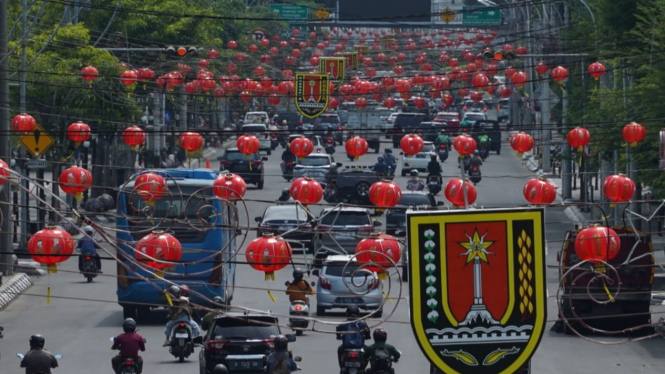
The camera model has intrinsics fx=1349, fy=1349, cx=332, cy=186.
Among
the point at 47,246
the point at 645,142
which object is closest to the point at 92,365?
the point at 47,246

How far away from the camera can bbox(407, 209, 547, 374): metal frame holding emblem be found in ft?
36.5

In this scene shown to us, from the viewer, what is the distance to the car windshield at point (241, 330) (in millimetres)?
20234

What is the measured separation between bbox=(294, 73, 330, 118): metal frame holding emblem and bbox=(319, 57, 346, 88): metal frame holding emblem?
15.6 feet

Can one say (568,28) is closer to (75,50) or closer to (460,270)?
(75,50)

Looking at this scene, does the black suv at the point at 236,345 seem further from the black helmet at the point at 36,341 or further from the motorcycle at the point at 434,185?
the motorcycle at the point at 434,185

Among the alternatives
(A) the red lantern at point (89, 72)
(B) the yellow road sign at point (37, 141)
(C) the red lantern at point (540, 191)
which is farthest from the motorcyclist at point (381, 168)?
(C) the red lantern at point (540, 191)

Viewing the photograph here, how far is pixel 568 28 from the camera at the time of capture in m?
47.5

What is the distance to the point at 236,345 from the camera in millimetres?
20016

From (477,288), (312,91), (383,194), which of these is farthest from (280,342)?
(312,91)

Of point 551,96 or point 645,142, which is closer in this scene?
point 645,142

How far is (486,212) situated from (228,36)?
60.7m

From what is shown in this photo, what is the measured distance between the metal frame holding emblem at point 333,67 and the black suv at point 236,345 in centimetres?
2467

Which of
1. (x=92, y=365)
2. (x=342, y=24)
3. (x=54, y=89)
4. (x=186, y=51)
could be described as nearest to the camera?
(x=92, y=365)

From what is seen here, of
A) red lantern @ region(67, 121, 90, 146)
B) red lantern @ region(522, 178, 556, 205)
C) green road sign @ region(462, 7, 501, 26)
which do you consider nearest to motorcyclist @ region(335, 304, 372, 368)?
red lantern @ region(522, 178, 556, 205)
